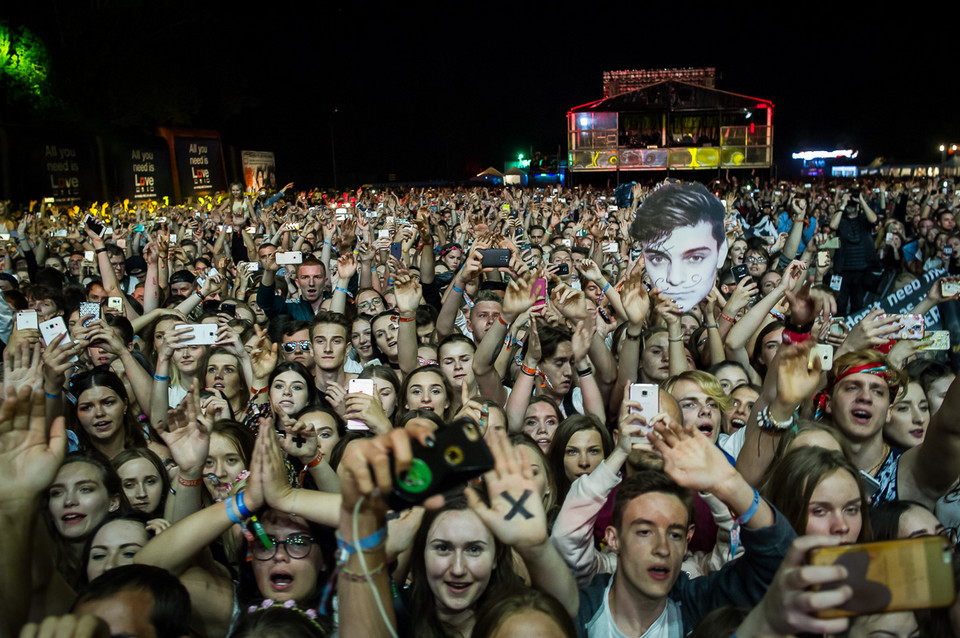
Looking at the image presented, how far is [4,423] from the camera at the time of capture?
233cm

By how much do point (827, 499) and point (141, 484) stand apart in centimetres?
290

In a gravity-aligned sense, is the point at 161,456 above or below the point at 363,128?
below

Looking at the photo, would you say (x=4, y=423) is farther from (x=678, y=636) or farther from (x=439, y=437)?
(x=678, y=636)

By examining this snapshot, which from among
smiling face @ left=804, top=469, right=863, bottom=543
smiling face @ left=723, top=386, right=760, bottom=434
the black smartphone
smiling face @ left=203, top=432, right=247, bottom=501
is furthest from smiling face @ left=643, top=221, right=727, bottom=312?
the black smartphone

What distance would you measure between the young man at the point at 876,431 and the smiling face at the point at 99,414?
374 cm

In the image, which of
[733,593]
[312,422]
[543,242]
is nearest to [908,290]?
[733,593]

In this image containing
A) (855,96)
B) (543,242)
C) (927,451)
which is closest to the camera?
(927,451)

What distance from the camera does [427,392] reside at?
4.16 meters

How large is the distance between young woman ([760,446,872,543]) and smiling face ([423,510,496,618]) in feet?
3.64

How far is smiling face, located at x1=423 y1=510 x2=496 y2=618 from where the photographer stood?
8.20 ft

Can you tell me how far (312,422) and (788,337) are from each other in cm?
252

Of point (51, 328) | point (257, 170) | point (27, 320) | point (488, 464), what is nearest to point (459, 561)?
point (488, 464)

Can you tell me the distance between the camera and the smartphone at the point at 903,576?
139cm

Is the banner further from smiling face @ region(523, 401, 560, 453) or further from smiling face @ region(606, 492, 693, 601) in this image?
smiling face @ region(606, 492, 693, 601)
